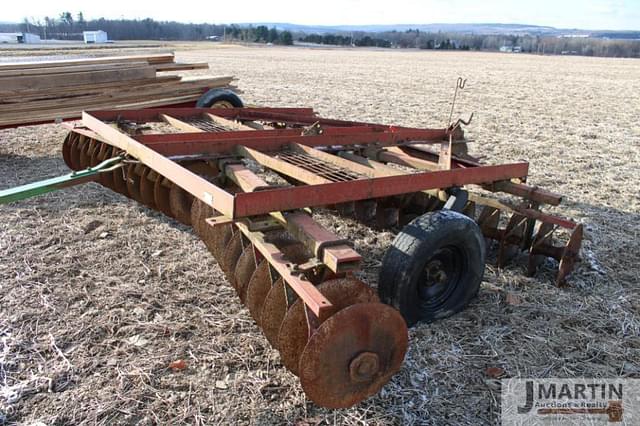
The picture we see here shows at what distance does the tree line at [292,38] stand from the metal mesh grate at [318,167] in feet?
267

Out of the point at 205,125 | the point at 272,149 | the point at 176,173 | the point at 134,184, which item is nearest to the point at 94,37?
the point at 205,125

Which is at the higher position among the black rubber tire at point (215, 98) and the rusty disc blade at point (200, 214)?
the black rubber tire at point (215, 98)

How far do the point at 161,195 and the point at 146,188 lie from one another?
0.24m

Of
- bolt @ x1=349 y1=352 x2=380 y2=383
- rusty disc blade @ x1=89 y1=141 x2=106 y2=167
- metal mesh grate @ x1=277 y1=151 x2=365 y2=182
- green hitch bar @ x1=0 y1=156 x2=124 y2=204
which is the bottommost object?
bolt @ x1=349 y1=352 x2=380 y2=383

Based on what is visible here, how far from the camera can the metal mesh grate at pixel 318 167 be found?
3.44 m

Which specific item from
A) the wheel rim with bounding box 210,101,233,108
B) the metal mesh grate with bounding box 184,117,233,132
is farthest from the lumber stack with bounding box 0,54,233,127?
the metal mesh grate with bounding box 184,117,233,132

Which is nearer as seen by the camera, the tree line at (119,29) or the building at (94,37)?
the building at (94,37)

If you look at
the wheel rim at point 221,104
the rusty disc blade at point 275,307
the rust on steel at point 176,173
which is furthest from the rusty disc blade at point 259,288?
the wheel rim at point 221,104

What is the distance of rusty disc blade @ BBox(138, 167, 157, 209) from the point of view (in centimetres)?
465

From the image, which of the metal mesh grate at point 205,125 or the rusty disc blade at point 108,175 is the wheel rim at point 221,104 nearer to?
the metal mesh grate at point 205,125

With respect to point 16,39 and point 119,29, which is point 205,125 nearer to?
Answer: point 16,39

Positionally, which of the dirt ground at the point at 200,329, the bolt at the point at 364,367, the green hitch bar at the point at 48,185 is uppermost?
the green hitch bar at the point at 48,185

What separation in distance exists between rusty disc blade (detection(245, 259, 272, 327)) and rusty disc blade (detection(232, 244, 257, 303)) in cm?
21

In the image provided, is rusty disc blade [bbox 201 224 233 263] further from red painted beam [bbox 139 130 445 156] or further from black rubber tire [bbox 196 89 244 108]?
black rubber tire [bbox 196 89 244 108]
